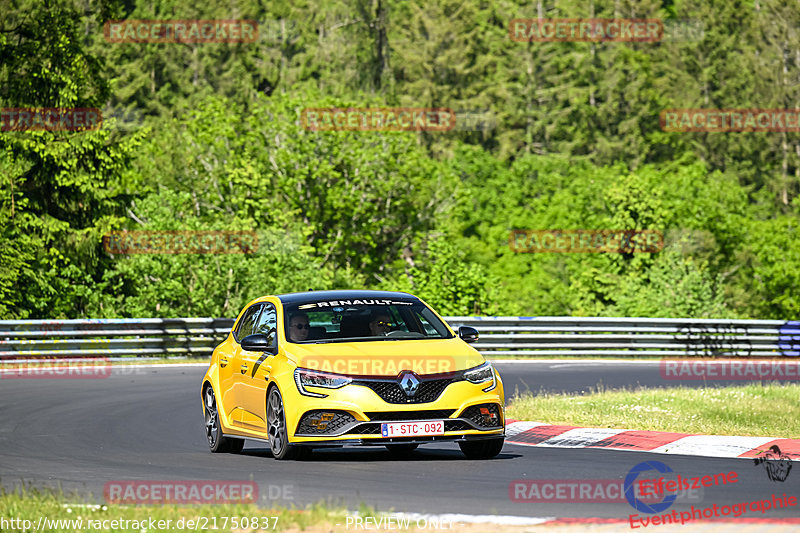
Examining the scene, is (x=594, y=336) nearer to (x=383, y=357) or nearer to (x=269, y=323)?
(x=269, y=323)

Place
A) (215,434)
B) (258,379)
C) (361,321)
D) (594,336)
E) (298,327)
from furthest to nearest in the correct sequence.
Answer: (594,336)
(215,434)
(361,321)
(298,327)
(258,379)

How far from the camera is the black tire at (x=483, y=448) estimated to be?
12109 millimetres

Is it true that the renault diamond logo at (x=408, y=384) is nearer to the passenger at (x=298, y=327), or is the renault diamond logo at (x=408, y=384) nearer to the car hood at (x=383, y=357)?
the car hood at (x=383, y=357)

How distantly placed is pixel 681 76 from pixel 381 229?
36.8 m

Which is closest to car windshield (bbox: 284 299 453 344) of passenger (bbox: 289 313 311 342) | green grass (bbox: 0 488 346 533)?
passenger (bbox: 289 313 311 342)

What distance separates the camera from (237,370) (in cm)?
1321

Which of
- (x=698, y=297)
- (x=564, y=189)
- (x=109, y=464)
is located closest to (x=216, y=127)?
(x=698, y=297)

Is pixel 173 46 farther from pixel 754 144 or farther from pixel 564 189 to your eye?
pixel 754 144

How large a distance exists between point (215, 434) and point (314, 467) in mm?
2576

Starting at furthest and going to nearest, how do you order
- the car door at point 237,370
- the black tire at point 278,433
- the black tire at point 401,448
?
the car door at point 237,370
the black tire at point 401,448
the black tire at point 278,433

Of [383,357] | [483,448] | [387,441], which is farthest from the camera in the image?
[483,448]

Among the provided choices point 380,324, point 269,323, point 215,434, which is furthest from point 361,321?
point 215,434

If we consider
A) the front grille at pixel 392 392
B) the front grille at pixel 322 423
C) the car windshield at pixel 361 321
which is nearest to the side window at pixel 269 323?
the car windshield at pixel 361 321

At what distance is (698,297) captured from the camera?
4322 centimetres
